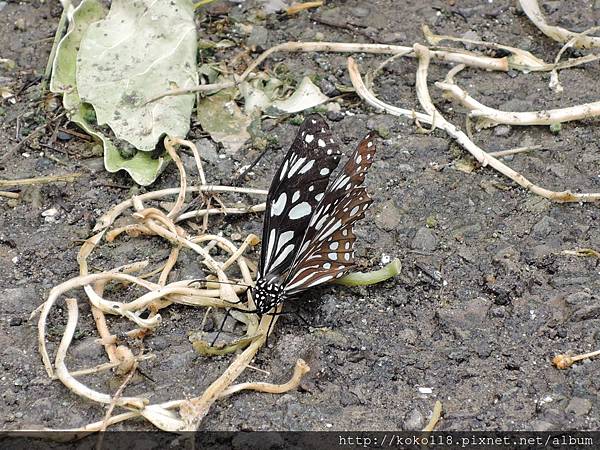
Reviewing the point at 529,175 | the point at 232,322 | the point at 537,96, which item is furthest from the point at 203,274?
the point at 537,96

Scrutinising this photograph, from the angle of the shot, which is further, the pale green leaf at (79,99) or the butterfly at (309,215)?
the pale green leaf at (79,99)

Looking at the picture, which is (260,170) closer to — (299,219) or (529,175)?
(299,219)

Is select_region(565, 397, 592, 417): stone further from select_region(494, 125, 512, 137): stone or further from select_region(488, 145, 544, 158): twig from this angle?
select_region(494, 125, 512, 137): stone

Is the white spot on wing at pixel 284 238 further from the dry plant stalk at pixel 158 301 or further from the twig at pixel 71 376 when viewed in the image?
the twig at pixel 71 376

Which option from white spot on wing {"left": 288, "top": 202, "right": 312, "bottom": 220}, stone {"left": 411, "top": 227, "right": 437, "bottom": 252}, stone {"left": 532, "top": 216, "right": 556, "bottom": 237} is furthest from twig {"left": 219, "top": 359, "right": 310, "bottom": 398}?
stone {"left": 532, "top": 216, "right": 556, "bottom": 237}

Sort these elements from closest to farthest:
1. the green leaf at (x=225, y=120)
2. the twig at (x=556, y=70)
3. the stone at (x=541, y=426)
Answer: the stone at (x=541, y=426)
the green leaf at (x=225, y=120)
the twig at (x=556, y=70)

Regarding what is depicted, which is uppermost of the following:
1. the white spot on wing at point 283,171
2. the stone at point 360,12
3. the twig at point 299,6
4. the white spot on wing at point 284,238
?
the white spot on wing at point 283,171

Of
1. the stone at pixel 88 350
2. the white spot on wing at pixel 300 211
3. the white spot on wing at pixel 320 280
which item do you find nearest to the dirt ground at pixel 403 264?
the stone at pixel 88 350

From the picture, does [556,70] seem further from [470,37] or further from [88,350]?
[88,350]
